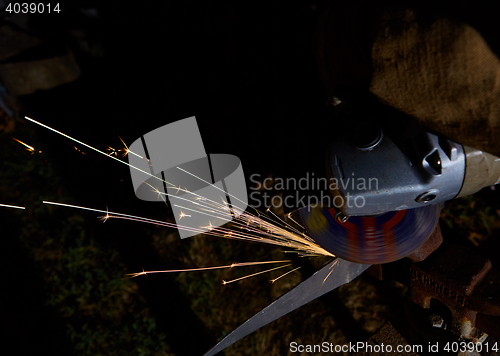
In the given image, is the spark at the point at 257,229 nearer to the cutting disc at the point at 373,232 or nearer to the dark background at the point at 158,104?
the dark background at the point at 158,104

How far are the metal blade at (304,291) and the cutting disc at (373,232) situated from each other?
123 mm

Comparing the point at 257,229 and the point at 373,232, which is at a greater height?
the point at 373,232

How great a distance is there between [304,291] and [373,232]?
0.49 meters

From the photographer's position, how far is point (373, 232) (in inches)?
66.3

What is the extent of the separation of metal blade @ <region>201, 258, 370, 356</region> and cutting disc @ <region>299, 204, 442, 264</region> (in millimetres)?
123

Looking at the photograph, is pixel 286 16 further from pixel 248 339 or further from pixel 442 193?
pixel 248 339

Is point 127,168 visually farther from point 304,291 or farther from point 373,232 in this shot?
point 373,232

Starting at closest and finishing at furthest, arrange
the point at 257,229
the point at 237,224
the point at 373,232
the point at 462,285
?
the point at 462,285
the point at 373,232
the point at 257,229
the point at 237,224

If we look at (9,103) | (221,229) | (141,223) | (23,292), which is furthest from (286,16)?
(23,292)

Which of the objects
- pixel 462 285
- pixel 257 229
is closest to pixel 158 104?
pixel 257 229

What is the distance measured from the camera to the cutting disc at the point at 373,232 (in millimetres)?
1581

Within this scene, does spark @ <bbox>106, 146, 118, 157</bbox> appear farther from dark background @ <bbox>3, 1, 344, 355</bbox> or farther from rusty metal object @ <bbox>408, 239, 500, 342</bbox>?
rusty metal object @ <bbox>408, 239, 500, 342</bbox>

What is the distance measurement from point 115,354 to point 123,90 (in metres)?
2.71

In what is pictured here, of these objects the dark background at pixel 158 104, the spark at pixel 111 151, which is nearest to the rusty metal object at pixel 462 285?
the dark background at pixel 158 104
